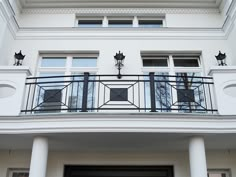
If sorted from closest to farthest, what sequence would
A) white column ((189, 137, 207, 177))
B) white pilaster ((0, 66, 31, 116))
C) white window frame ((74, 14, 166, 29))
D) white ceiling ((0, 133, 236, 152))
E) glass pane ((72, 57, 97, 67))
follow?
white column ((189, 137, 207, 177))
white ceiling ((0, 133, 236, 152))
white pilaster ((0, 66, 31, 116))
glass pane ((72, 57, 97, 67))
white window frame ((74, 14, 166, 29))

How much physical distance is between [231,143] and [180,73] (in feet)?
8.36

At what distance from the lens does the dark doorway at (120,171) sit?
660 centimetres

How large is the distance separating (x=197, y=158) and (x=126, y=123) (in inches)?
61.2

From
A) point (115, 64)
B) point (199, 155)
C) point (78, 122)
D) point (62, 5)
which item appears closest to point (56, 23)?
point (62, 5)

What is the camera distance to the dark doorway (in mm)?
6602

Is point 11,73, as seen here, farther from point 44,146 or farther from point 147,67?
point 147,67

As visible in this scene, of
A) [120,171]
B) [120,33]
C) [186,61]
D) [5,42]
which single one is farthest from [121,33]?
[120,171]

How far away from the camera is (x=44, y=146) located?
5680 mm

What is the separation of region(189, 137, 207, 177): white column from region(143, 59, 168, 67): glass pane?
9.95ft

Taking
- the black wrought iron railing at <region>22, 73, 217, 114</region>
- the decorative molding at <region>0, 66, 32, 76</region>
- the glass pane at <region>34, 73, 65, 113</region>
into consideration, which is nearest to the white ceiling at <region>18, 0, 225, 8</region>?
the black wrought iron railing at <region>22, 73, 217, 114</region>

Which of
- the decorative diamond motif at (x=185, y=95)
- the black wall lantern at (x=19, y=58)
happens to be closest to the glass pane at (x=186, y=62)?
the decorative diamond motif at (x=185, y=95)

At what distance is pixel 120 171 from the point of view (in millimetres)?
6613

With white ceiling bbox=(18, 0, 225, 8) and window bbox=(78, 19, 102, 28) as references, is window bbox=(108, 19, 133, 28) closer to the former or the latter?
window bbox=(78, 19, 102, 28)

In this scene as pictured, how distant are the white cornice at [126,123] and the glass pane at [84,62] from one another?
9.22ft
